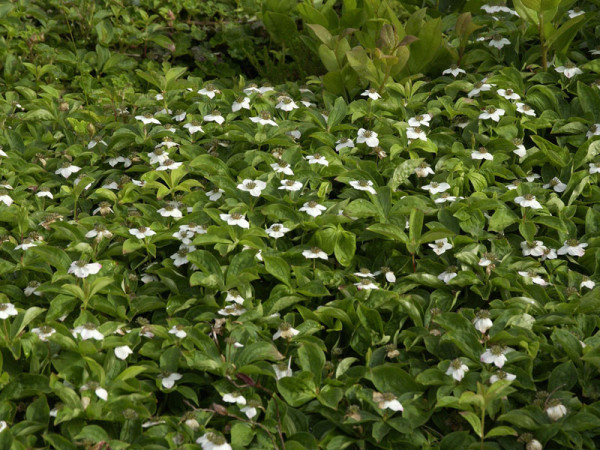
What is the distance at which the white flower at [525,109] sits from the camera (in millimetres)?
3387

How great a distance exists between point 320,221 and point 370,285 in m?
0.33

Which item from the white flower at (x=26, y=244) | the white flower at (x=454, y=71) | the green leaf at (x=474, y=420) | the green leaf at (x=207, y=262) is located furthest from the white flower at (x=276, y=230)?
the white flower at (x=454, y=71)

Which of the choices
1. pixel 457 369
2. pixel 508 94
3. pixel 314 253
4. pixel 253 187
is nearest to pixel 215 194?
pixel 253 187

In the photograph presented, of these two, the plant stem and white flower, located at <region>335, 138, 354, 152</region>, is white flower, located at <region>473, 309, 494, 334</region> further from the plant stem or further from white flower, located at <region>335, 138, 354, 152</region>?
the plant stem

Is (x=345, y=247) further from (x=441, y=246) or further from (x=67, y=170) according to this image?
(x=67, y=170)

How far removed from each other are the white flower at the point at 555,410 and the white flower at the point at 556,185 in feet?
3.67

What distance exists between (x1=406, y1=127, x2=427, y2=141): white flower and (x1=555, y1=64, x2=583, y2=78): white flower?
770 millimetres

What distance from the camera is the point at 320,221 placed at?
2816mm

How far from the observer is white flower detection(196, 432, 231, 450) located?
2094 mm

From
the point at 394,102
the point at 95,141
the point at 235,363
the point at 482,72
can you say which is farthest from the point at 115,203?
the point at 482,72

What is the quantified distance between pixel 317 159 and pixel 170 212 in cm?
63

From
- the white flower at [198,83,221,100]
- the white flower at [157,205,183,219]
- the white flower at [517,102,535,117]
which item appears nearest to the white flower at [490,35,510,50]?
the white flower at [517,102,535,117]

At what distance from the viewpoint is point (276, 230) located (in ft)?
9.10

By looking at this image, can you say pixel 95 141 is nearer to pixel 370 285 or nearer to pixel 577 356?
pixel 370 285
